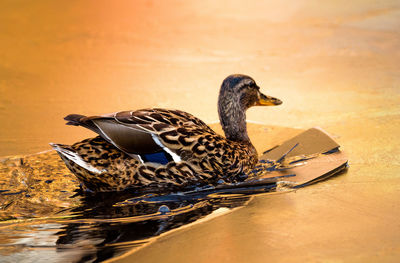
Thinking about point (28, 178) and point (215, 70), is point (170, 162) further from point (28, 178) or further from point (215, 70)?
point (215, 70)

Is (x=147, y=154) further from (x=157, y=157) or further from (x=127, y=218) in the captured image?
(x=127, y=218)

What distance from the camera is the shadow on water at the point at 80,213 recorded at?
12.4ft

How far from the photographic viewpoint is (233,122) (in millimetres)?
6137

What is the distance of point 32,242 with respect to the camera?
393cm

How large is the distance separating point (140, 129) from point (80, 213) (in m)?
0.89

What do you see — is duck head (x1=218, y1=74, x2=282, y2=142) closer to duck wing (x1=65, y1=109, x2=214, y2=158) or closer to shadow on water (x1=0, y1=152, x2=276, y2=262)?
duck wing (x1=65, y1=109, x2=214, y2=158)

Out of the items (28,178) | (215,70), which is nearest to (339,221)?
(28,178)

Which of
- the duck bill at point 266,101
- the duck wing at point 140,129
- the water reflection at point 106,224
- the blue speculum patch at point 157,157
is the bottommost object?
the water reflection at point 106,224

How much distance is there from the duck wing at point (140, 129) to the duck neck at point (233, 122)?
30.7 inches

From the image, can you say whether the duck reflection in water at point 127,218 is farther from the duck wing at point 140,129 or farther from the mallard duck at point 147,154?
the duck wing at point 140,129

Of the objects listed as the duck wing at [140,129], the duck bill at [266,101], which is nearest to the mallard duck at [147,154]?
the duck wing at [140,129]

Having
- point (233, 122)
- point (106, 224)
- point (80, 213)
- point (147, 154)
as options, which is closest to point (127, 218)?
point (106, 224)

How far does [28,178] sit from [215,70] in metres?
4.17

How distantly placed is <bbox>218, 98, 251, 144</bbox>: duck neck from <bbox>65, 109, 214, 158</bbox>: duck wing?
0.78m
